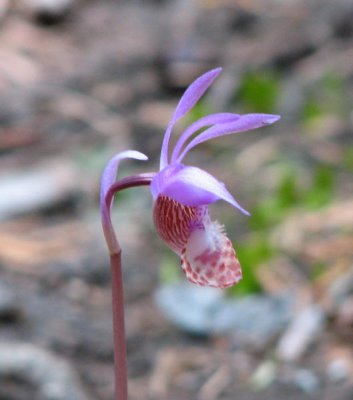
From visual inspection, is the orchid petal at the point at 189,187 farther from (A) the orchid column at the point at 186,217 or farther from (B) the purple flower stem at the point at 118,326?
(B) the purple flower stem at the point at 118,326

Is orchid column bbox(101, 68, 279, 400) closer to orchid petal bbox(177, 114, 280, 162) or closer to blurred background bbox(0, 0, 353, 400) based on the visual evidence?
orchid petal bbox(177, 114, 280, 162)

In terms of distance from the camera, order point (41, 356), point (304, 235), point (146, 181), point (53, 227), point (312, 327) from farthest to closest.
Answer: point (53, 227)
point (304, 235)
point (312, 327)
point (41, 356)
point (146, 181)

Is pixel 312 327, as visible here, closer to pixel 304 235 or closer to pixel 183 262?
pixel 304 235

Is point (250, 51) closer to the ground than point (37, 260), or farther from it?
farther from it

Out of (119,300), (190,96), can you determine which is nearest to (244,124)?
(190,96)

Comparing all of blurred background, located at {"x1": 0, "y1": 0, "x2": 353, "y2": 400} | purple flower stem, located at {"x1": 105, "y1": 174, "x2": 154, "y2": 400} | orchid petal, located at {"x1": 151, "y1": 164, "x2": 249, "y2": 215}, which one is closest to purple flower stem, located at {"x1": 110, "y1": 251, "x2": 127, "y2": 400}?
purple flower stem, located at {"x1": 105, "y1": 174, "x2": 154, "y2": 400}

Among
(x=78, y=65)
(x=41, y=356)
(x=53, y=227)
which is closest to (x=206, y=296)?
(x=41, y=356)
